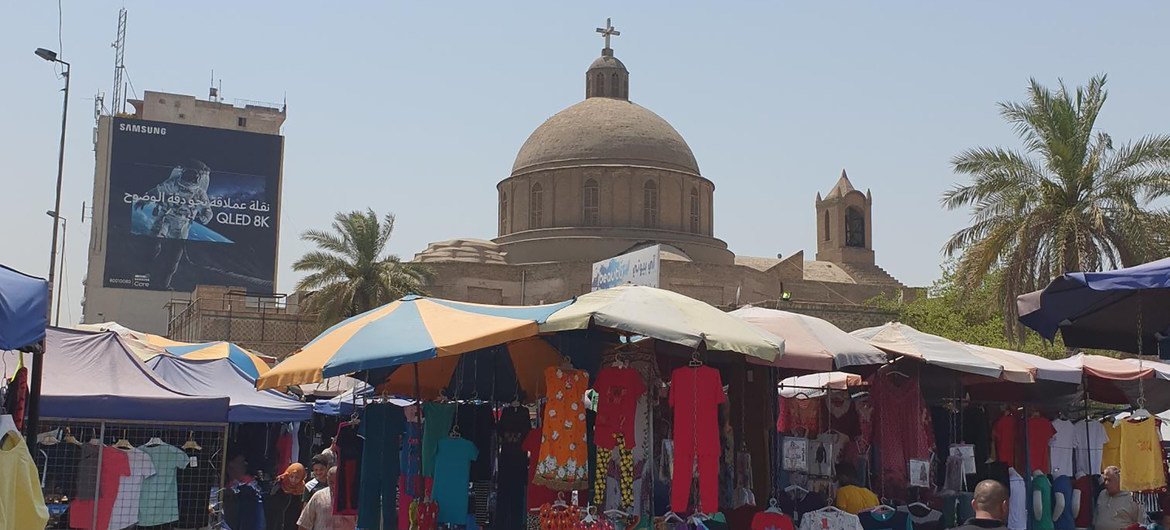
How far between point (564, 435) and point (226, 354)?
24.6 feet

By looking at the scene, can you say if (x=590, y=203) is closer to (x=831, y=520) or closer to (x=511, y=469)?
(x=511, y=469)

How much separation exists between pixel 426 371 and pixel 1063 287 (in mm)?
6631

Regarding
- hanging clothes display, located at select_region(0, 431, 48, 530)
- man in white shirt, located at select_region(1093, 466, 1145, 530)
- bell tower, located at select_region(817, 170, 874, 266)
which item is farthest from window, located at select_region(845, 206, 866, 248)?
hanging clothes display, located at select_region(0, 431, 48, 530)

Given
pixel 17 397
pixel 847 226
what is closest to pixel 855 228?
pixel 847 226

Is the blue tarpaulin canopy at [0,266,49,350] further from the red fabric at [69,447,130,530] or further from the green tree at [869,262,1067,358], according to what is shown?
the green tree at [869,262,1067,358]

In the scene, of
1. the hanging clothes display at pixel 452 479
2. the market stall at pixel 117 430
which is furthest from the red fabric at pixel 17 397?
the hanging clothes display at pixel 452 479

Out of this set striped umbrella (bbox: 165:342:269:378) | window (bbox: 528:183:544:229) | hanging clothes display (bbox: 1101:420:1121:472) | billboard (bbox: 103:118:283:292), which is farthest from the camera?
billboard (bbox: 103:118:283:292)

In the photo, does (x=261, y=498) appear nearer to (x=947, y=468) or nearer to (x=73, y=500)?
(x=73, y=500)

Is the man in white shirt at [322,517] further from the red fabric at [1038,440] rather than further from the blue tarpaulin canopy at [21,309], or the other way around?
the red fabric at [1038,440]

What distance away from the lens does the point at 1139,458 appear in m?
12.3

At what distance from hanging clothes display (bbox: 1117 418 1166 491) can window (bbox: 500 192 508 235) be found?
41.8m

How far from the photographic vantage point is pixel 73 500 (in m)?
10.5

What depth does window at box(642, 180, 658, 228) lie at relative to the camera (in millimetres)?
50906

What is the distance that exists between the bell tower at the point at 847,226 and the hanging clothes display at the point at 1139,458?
46.9 meters
